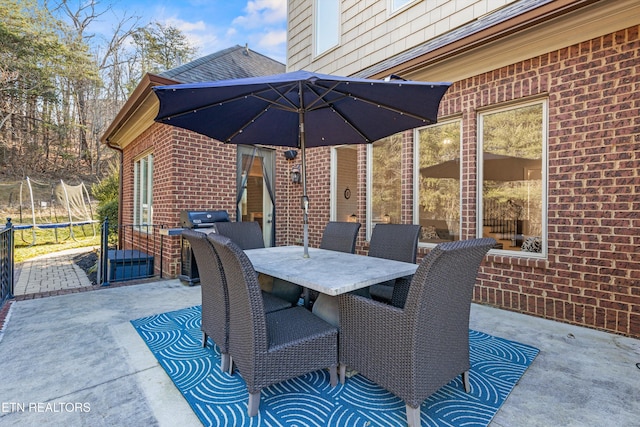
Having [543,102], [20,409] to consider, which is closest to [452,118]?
[543,102]

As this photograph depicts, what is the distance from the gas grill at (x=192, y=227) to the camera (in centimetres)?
441

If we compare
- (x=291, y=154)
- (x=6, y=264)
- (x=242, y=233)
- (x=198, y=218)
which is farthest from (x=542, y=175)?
(x=6, y=264)

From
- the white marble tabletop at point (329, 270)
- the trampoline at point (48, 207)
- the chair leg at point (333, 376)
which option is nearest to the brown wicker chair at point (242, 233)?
the white marble tabletop at point (329, 270)

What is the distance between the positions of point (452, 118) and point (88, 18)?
18.1 m

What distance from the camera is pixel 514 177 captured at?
3.60m

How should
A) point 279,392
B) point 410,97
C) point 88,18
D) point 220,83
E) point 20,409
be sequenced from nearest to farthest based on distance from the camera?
1. point 20,409
2. point 279,392
3. point 220,83
4. point 410,97
5. point 88,18

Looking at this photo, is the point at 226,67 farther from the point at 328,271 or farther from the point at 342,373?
the point at 342,373

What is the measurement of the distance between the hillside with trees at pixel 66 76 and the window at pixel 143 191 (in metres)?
7.13

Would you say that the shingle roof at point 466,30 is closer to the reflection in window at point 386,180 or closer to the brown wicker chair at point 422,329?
the reflection in window at point 386,180

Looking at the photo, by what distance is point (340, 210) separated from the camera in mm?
5762

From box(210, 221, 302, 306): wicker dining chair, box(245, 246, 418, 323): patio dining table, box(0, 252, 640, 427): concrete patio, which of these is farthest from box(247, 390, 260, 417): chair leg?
box(210, 221, 302, 306): wicker dining chair

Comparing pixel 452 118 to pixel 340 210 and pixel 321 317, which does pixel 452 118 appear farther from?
pixel 321 317

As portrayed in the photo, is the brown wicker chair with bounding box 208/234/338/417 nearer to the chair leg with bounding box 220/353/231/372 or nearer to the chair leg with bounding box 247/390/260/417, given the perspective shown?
the chair leg with bounding box 247/390/260/417

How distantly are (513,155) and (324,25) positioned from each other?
14.9 feet
